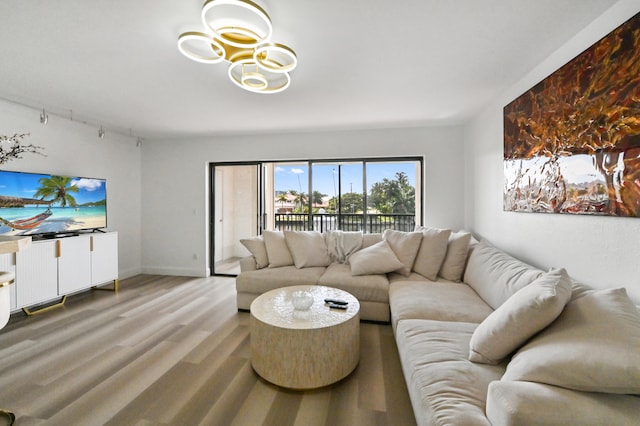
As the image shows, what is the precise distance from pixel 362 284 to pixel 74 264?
3.58m

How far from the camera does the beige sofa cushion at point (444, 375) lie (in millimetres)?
1116

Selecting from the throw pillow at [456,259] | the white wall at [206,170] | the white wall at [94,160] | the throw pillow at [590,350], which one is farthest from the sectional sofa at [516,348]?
the white wall at [94,160]

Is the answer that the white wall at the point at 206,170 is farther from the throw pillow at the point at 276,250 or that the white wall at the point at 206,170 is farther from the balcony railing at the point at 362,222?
the throw pillow at the point at 276,250

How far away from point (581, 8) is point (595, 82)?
441mm

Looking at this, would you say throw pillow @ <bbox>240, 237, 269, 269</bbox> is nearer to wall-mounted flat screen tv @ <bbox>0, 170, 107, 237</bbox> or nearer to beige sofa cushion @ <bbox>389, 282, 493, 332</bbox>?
beige sofa cushion @ <bbox>389, 282, 493, 332</bbox>

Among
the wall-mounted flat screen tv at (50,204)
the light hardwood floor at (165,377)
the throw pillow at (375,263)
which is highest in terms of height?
the wall-mounted flat screen tv at (50,204)

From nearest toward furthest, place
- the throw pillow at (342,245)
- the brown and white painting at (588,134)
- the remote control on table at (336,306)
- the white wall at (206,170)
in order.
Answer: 1. the brown and white painting at (588,134)
2. the remote control on table at (336,306)
3. the throw pillow at (342,245)
4. the white wall at (206,170)

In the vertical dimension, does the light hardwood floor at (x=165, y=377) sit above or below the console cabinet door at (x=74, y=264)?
below

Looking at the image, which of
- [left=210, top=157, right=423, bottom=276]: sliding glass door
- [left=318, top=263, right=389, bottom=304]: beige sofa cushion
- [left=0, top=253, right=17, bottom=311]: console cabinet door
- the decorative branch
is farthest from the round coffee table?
the decorative branch

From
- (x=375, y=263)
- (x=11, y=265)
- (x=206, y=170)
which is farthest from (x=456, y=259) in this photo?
(x=11, y=265)

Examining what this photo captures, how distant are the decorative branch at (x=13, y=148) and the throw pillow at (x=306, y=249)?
3.14 metres

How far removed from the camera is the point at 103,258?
12.6 ft

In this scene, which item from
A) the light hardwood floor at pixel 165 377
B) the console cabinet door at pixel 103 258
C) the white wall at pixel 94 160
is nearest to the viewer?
the light hardwood floor at pixel 165 377

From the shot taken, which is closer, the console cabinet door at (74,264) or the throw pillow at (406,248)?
the throw pillow at (406,248)
